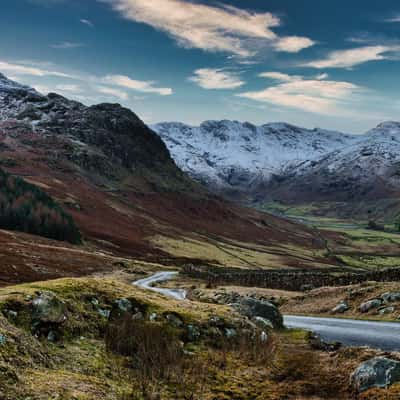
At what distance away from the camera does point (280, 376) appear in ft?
56.3

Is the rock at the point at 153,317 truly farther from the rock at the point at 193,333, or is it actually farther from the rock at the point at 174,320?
the rock at the point at 193,333

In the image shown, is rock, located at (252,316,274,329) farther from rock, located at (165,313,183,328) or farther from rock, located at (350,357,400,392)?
rock, located at (350,357,400,392)

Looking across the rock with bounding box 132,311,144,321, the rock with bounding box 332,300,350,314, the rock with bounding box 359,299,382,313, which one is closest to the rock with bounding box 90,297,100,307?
the rock with bounding box 132,311,144,321

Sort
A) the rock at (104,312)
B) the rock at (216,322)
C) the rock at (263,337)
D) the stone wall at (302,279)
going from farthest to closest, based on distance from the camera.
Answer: the stone wall at (302,279) < the rock at (216,322) < the rock at (263,337) < the rock at (104,312)

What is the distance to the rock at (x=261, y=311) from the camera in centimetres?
3026

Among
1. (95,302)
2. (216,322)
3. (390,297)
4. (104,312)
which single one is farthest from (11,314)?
(390,297)

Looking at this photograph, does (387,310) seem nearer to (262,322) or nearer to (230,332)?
(262,322)

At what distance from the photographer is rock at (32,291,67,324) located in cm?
1653

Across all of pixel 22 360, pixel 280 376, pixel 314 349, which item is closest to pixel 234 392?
pixel 280 376

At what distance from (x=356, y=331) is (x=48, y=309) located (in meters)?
22.0

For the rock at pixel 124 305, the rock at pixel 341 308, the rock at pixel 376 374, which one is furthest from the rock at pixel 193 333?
the rock at pixel 341 308

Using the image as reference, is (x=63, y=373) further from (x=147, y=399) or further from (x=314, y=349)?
(x=314, y=349)

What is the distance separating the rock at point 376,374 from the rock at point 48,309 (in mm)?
11722

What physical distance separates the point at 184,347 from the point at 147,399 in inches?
240
